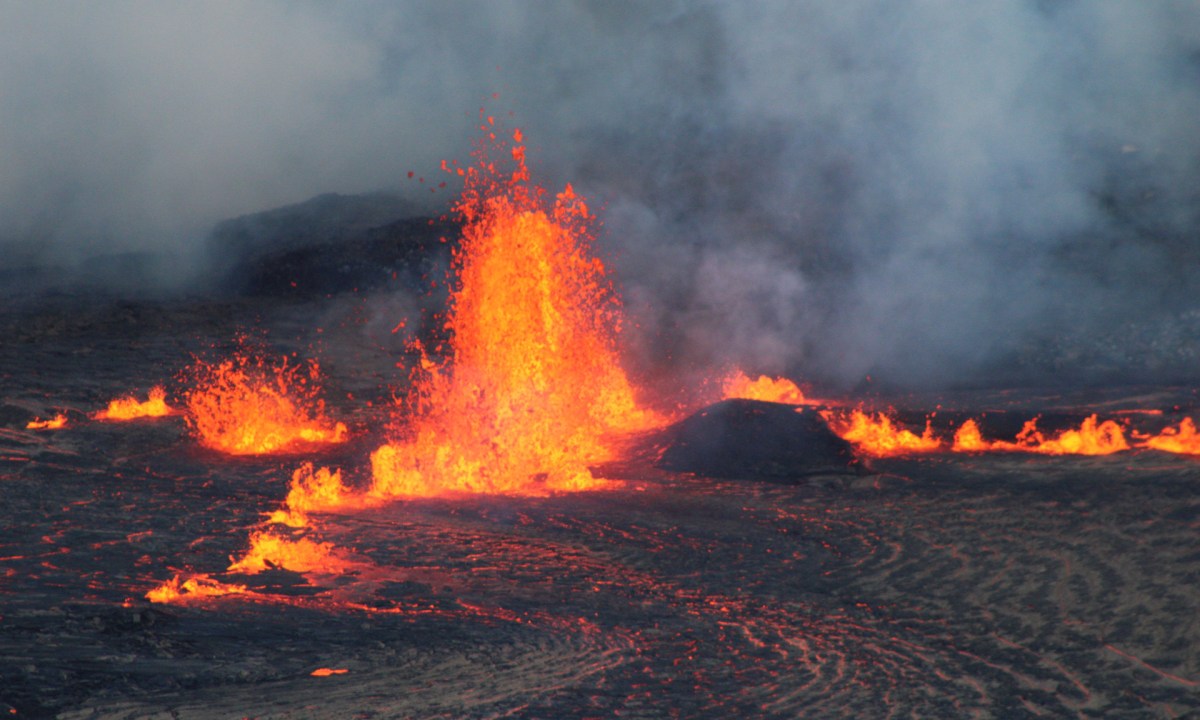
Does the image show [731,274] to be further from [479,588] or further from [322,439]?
[479,588]

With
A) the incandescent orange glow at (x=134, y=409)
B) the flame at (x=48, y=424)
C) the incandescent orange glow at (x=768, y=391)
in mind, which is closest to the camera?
the flame at (x=48, y=424)

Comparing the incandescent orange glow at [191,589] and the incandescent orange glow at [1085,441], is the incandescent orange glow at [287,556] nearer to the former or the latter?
the incandescent orange glow at [191,589]

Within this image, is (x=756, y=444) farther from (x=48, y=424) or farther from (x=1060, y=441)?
(x=48, y=424)

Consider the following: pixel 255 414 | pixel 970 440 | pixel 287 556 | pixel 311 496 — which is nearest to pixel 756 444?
pixel 970 440

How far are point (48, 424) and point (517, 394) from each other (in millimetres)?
6856

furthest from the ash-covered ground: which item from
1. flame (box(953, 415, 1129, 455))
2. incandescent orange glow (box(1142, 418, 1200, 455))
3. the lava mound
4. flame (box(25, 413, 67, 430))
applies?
flame (box(25, 413, 67, 430))

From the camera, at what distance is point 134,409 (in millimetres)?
17047

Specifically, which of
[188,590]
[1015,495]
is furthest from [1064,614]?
[188,590]

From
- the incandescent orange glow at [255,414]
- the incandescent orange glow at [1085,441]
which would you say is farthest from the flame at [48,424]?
the incandescent orange glow at [1085,441]

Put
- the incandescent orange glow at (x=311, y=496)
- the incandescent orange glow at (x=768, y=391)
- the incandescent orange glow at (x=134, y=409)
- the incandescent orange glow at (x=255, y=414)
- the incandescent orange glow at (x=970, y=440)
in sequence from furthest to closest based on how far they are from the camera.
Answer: the incandescent orange glow at (x=768, y=391)
the incandescent orange glow at (x=134, y=409)
the incandescent orange glow at (x=255, y=414)
the incandescent orange glow at (x=970, y=440)
the incandescent orange glow at (x=311, y=496)

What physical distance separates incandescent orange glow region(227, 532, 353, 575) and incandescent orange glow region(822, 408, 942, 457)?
7026mm

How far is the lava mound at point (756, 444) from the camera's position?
1255 centimetres

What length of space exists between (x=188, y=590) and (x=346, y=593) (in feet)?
3.53

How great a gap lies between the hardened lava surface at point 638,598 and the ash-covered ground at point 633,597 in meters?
0.03
